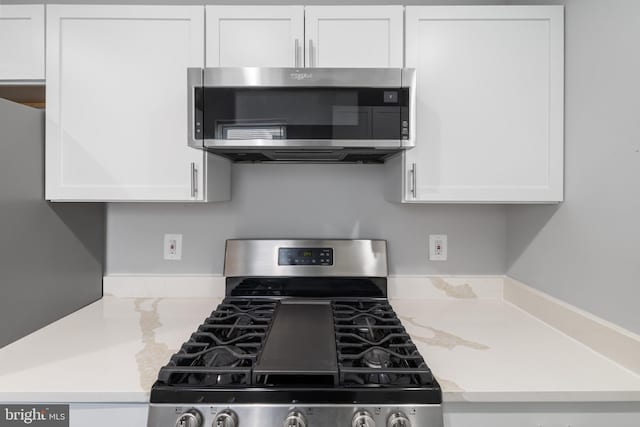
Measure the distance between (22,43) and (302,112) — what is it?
1.05 m

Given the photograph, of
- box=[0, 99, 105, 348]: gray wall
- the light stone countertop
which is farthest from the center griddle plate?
box=[0, 99, 105, 348]: gray wall

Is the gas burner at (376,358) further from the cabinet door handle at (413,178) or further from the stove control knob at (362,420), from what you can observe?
the cabinet door handle at (413,178)

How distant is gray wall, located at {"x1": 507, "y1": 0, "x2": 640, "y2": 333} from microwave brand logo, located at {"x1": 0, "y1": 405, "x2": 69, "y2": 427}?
4.94 feet

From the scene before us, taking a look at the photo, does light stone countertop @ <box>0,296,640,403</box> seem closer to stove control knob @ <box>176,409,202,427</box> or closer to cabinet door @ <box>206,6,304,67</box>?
stove control knob @ <box>176,409,202,427</box>


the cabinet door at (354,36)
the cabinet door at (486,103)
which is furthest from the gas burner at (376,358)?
the cabinet door at (354,36)

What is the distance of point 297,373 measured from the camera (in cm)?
98

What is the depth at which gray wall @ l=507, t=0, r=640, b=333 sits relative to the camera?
3.65 ft

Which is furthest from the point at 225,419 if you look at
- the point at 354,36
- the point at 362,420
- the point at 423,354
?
the point at 354,36

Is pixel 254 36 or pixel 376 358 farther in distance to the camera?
pixel 254 36

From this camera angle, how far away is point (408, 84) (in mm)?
1281

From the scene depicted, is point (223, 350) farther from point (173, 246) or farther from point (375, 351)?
point (173, 246)

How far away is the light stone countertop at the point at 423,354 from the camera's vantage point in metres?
0.99

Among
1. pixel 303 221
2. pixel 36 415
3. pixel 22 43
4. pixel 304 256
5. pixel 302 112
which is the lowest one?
pixel 36 415

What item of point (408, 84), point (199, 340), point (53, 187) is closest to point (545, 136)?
point (408, 84)
